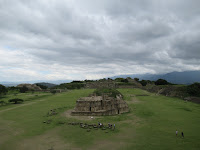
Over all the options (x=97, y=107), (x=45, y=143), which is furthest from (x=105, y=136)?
(x=97, y=107)

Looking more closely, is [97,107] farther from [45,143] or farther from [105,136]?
[45,143]

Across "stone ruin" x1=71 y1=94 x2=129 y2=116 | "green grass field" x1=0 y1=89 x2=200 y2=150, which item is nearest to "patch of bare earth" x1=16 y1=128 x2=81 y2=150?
"green grass field" x1=0 y1=89 x2=200 y2=150

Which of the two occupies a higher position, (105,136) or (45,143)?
(105,136)

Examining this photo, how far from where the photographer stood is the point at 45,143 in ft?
46.3

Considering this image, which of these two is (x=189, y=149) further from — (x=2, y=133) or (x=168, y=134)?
(x=2, y=133)

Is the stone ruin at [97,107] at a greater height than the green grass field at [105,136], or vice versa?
the stone ruin at [97,107]

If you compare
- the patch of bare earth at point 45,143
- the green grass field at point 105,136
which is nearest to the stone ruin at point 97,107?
the green grass field at point 105,136

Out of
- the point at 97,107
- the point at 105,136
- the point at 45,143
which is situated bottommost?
the point at 45,143

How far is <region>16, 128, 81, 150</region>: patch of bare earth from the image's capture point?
Result: 13.2m

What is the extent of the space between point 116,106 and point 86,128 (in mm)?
9360

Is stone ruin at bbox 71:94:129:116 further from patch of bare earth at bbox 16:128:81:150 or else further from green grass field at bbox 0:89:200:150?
patch of bare earth at bbox 16:128:81:150

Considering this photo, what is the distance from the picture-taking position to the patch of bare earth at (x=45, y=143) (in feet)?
43.2

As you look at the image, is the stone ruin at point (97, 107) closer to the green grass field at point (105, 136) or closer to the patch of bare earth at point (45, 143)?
the green grass field at point (105, 136)

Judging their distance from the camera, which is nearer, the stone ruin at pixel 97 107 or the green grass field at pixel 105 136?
the green grass field at pixel 105 136
